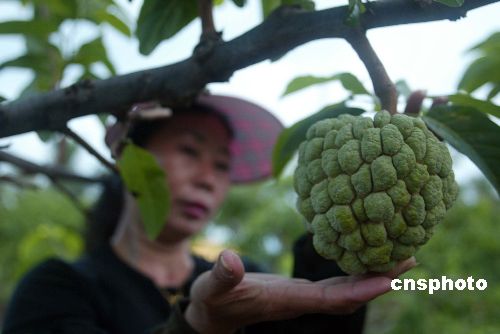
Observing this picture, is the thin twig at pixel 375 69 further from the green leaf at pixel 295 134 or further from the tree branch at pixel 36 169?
the tree branch at pixel 36 169

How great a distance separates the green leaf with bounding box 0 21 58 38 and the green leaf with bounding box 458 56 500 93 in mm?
915

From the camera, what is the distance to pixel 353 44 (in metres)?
0.87

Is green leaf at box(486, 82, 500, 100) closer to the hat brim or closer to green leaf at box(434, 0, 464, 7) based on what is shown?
green leaf at box(434, 0, 464, 7)

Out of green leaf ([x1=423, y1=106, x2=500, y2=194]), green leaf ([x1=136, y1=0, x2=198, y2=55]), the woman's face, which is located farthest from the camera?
the woman's face

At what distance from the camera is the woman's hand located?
89 centimetres

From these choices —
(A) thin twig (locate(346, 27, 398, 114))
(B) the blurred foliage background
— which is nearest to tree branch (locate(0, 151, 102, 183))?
(B) the blurred foliage background

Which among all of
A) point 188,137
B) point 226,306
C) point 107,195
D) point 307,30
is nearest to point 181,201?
point 188,137

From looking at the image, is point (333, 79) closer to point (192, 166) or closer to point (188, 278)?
point (192, 166)

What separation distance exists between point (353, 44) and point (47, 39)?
86 centimetres

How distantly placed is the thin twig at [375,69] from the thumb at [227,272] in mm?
325

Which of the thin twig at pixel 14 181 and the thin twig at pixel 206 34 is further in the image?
the thin twig at pixel 14 181

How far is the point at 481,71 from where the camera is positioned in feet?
3.66

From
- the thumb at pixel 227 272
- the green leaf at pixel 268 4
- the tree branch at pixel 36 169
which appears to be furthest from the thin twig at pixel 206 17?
the tree branch at pixel 36 169

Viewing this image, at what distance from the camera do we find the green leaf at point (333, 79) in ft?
Answer: 3.44
